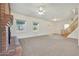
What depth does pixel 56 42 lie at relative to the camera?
1.79 m

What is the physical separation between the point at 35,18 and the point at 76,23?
510 millimetres

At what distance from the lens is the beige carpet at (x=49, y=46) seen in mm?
1784

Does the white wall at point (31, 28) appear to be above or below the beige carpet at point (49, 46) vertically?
above

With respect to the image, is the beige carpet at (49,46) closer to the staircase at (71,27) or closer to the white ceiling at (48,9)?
the staircase at (71,27)

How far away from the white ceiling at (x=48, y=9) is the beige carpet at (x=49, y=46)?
261 mm

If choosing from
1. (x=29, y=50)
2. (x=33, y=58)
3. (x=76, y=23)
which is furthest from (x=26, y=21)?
(x=76, y=23)

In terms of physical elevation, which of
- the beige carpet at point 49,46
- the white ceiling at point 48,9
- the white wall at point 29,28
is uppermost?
the white ceiling at point 48,9

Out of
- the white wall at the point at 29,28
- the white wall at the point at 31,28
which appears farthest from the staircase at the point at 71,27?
the white wall at the point at 29,28

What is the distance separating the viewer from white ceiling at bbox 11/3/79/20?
1.79 meters

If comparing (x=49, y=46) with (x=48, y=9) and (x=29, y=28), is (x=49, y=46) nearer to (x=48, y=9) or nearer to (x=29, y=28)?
(x=29, y=28)

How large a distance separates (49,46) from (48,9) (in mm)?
460

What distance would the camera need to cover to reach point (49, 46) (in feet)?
5.90

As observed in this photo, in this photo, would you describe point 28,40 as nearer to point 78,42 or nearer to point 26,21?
point 26,21

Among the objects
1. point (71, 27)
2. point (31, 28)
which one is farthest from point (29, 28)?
point (71, 27)
